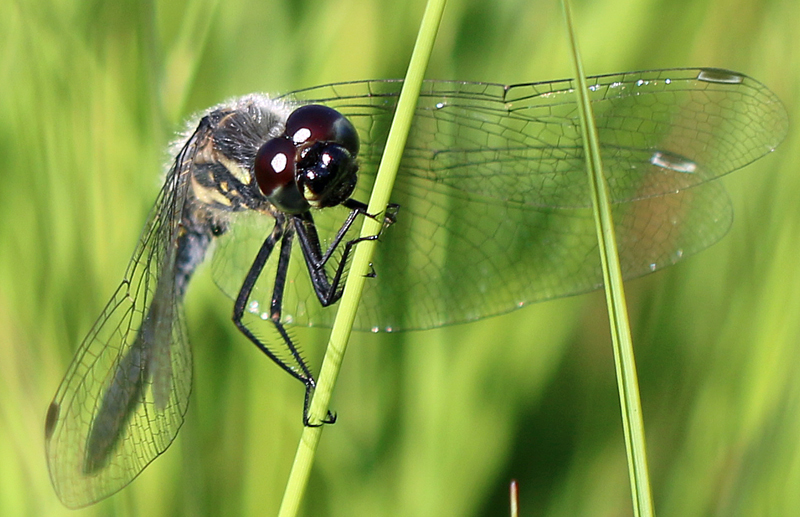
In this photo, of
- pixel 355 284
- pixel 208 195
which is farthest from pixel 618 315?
pixel 208 195

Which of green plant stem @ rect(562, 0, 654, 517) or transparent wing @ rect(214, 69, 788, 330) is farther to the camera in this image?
transparent wing @ rect(214, 69, 788, 330)

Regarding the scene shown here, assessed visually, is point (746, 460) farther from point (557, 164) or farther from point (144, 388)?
point (144, 388)

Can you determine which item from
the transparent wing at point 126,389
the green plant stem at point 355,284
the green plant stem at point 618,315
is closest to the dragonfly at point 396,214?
the transparent wing at point 126,389

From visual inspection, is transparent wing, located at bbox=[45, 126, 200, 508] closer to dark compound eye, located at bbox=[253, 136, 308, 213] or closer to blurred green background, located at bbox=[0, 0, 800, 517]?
blurred green background, located at bbox=[0, 0, 800, 517]

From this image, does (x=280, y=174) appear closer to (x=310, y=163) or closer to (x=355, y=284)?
(x=310, y=163)

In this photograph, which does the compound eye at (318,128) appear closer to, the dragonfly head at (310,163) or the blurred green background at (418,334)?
the dragonfly head at (310,163)

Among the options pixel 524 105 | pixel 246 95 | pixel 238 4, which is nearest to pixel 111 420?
pixel 246 95

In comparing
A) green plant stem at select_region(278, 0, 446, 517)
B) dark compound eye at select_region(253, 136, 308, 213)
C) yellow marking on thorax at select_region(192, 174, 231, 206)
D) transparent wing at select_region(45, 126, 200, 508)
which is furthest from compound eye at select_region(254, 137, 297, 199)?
green plant stem at select_region(278, 0, 446, 517)
